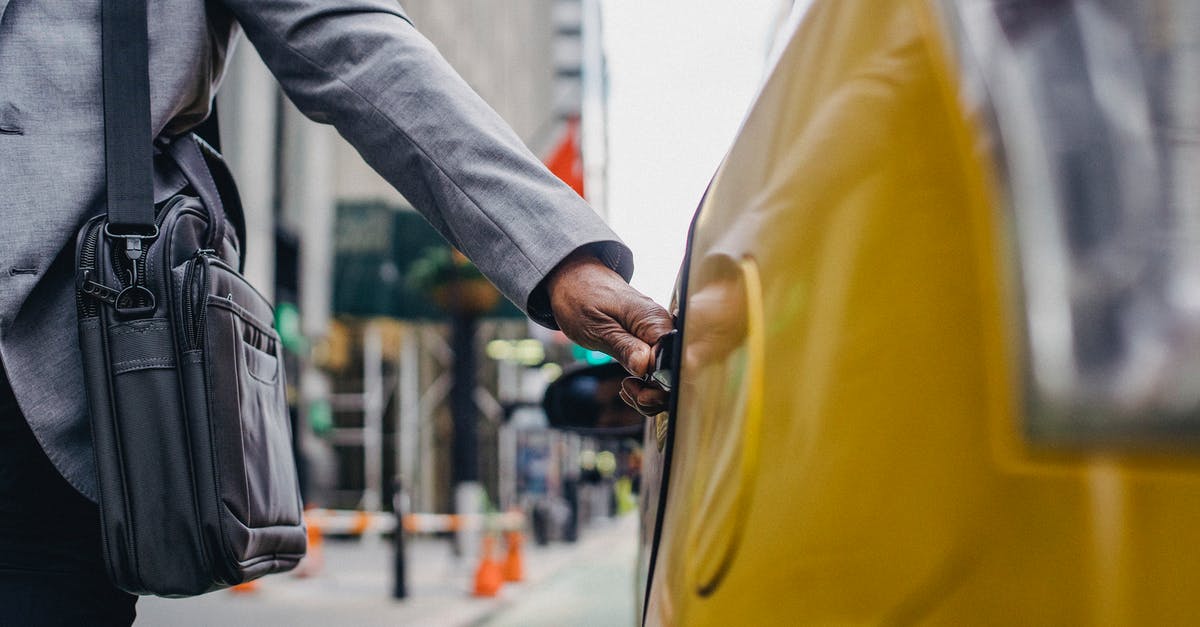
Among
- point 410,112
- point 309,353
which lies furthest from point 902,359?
point 309,353

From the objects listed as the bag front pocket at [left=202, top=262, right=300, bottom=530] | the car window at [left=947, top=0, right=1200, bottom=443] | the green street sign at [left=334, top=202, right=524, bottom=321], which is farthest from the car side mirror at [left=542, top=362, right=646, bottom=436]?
the green street sign at [left=334, top=202, right=524, bottom=321]

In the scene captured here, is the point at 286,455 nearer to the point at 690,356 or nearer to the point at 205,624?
the point at 690,356

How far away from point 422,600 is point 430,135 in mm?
9563

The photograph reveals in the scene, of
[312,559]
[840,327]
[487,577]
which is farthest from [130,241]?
[312,559]

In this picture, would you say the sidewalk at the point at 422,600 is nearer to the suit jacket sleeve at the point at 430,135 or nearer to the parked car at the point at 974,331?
the suit jacket sleeve at the point at 430,135

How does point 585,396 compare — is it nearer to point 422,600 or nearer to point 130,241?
point 130,241

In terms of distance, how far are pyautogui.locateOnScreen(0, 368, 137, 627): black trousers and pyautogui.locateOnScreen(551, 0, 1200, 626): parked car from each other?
0.87 meters

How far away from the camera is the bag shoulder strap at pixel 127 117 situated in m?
1.49

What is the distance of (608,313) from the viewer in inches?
56.9

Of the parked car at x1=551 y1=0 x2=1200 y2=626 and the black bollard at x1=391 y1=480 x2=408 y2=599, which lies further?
the black bollard at x1=391 y1=480 x2=408 y2=599

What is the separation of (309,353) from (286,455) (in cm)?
1906

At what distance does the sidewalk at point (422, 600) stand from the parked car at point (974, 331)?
7.95 metres

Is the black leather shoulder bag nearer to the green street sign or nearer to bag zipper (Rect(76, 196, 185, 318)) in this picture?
bag zipper (Rect(76, 196, 185, 318))

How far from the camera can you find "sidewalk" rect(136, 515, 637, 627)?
29.9ft
